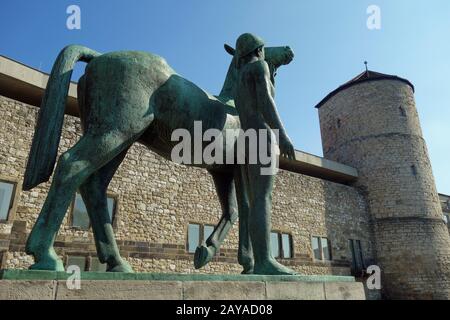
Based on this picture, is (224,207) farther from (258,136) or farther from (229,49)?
(229,49)

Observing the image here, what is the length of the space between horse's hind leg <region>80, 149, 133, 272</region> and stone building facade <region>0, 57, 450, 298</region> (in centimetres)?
764

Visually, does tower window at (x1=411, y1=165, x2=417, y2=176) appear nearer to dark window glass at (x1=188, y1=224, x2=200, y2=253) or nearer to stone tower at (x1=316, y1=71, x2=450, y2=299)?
stone tower at (x1=316, y1=71, x2=450, y2=299)

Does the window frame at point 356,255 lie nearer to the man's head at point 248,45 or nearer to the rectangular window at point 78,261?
the rectangular window at point 78,261

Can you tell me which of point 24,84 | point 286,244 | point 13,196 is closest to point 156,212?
point 13,196

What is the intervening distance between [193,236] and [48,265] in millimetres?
10524

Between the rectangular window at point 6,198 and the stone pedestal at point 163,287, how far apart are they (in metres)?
8.45

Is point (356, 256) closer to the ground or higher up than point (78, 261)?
higher up

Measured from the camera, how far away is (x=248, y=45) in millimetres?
2877

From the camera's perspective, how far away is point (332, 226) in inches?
684

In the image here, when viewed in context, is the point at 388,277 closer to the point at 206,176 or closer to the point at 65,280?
the point at 206,176

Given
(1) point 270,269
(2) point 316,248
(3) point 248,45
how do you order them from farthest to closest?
(2) point 316,248 → (3) point 248,45 → (1) point 270,269

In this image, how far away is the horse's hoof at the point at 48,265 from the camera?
5.84 ft

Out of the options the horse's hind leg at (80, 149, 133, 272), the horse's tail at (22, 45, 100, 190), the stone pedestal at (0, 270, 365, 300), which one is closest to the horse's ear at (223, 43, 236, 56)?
the horse's tail at (22, 45, 100, 190)
